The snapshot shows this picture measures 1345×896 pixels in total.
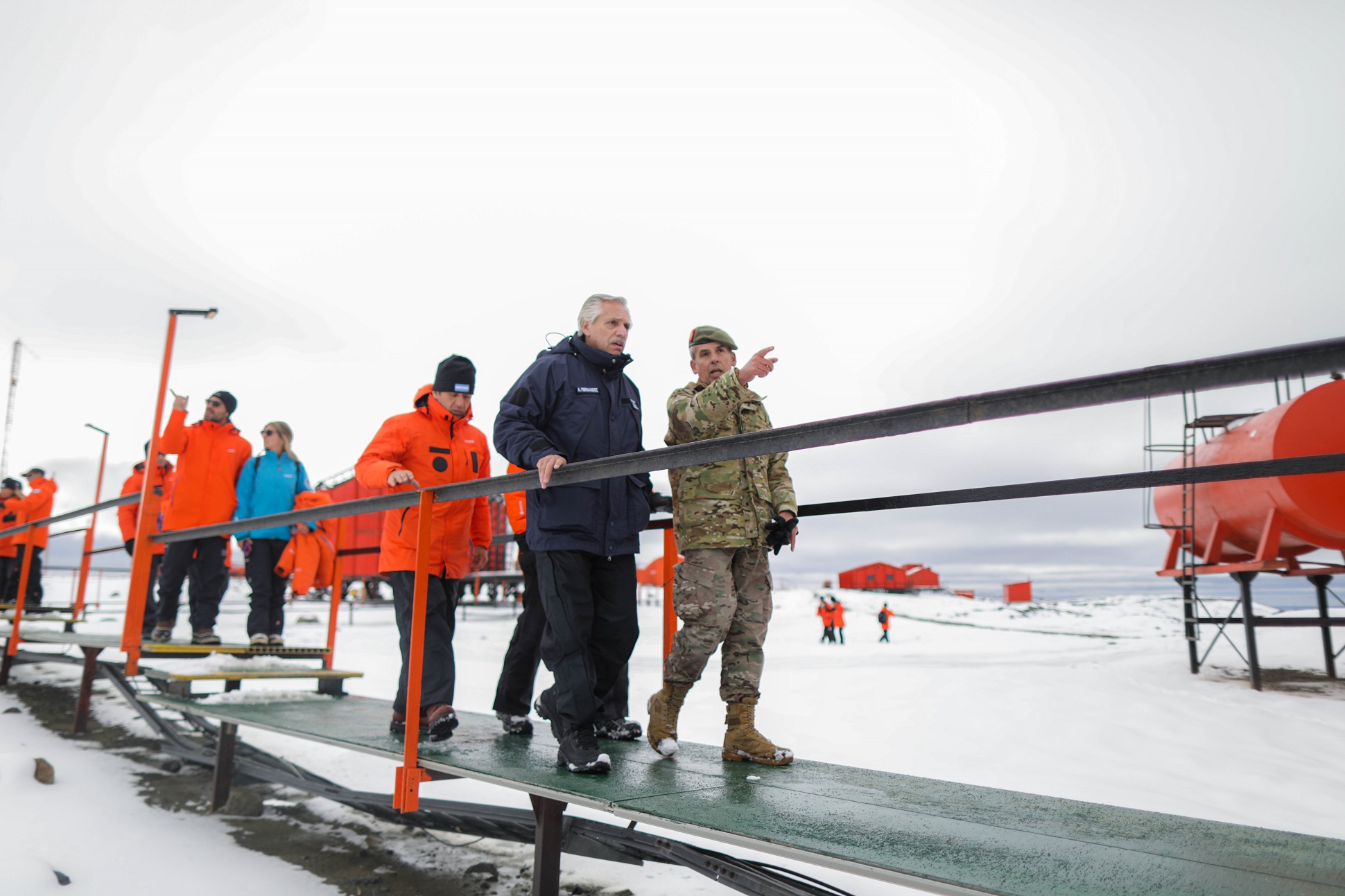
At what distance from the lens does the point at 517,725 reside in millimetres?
3258

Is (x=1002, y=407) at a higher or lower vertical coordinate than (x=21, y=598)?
higher

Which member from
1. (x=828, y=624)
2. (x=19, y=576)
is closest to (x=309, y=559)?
(x=19, y=576)

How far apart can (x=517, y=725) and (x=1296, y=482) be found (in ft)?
23.9

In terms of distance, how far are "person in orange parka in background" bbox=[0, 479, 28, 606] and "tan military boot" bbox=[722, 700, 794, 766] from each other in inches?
378

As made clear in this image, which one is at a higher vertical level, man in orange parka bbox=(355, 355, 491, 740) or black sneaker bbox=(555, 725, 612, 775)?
man in orange parka bbox=(355, 355, 491, 740)

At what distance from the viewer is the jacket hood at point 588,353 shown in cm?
281

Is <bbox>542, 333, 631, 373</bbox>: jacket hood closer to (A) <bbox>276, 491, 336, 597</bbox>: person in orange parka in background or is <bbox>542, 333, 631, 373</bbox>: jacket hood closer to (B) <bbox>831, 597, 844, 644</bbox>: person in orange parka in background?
(A) <bbox>276, 491, 336, 597</bbox>: person in orange parka in background

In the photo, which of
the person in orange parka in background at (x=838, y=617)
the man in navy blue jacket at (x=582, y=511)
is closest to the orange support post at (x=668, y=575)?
the man in navy blue jacket at (x=582, y=511)

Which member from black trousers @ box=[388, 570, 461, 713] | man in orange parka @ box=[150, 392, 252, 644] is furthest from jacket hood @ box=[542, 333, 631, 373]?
man in orange parka @ box=[150, 392, 252, 644]

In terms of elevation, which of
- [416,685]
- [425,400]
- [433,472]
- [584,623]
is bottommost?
[416,685]

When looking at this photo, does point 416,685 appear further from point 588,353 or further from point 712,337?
point 712,337

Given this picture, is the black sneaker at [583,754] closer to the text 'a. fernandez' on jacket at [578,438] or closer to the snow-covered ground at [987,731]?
the text 'a. fernandez' on jacket at [578,438]

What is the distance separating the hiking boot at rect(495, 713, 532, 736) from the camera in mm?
3252

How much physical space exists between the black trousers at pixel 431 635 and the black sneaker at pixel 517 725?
0.91 ft
